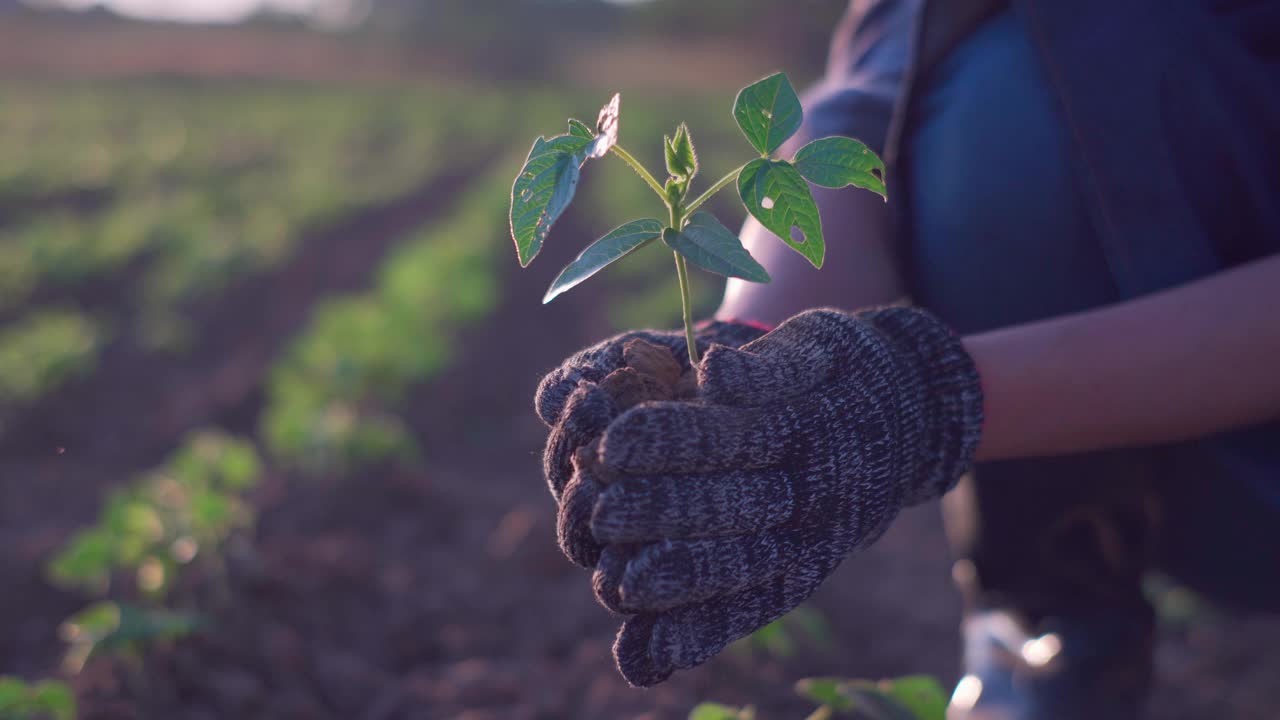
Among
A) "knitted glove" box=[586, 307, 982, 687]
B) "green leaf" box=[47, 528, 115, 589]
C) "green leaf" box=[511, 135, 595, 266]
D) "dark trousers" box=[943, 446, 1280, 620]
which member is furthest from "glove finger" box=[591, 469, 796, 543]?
"green leaf" box=[47, 528, 115, 589]

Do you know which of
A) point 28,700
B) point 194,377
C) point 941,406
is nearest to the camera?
point 941,406

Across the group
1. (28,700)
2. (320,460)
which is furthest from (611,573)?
(320,460)

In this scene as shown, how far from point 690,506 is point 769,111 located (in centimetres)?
46

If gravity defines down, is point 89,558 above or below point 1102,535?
above

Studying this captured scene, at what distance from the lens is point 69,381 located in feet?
14.9

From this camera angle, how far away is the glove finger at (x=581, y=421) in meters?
1.06

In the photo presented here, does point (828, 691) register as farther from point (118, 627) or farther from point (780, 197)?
point (118, 627)

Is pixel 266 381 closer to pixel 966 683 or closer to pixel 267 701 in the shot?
pixel 267 701

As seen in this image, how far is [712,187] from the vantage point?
970 mm

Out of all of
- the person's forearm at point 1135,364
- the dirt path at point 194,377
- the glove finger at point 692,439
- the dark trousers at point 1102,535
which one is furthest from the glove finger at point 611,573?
the dirt path at point 194,377

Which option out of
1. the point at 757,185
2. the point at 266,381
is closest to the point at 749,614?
the point at 757,185

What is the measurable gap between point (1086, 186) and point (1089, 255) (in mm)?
209

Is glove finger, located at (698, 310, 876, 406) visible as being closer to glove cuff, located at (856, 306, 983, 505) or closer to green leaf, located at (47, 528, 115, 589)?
glove cuff, located at (856, 306, 983, 505)

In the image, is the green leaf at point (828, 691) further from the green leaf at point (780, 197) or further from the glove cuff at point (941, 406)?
the green leaf at point (780, 197)
